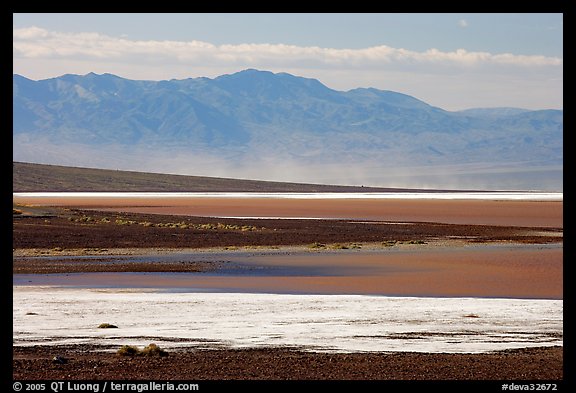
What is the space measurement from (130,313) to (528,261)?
17.3 m

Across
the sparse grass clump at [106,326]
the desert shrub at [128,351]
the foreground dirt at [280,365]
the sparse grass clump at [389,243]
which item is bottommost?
the sparse grass clump at [389,243]

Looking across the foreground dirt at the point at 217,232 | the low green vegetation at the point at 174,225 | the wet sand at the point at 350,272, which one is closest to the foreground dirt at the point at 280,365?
the wet sand at the point at 350,272

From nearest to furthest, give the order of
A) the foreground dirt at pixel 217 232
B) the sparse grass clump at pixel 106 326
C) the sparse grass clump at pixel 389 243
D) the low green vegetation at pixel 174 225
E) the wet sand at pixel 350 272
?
1. the sparse grass clump at pixel 106 326
2. the wet sand at pixel 350 272
3. the sparse grass clump at pixel 389 243
4. the foreground dirt at pixel 217 232
5. the low green vegetation at pixel 174 225

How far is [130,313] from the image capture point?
19516 mm

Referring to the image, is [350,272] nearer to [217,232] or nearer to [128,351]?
[128,351]

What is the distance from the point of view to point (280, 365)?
13.6 metres

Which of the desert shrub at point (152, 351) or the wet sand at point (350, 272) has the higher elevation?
the desert shrub at point (152, 351)

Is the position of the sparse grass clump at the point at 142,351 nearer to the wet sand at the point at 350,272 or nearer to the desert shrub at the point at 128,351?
the desert shrub at the point at 128,351

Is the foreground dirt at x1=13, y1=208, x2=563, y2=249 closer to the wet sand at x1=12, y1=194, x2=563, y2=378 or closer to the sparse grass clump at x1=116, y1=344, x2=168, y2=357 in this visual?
the wet sand at x1=12, y1=194, x2=563, y2=378

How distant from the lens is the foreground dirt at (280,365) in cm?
1273

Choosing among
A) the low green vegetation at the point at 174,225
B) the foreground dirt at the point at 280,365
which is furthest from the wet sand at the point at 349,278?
the low green vegetation at the point at 174,225

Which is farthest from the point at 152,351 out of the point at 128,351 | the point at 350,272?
the point at 350,272

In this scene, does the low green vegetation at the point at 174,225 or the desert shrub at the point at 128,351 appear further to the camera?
the low green vegetation at the point at 174,225

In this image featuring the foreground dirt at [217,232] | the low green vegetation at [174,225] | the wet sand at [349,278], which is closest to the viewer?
the wet sand at [349,278]
